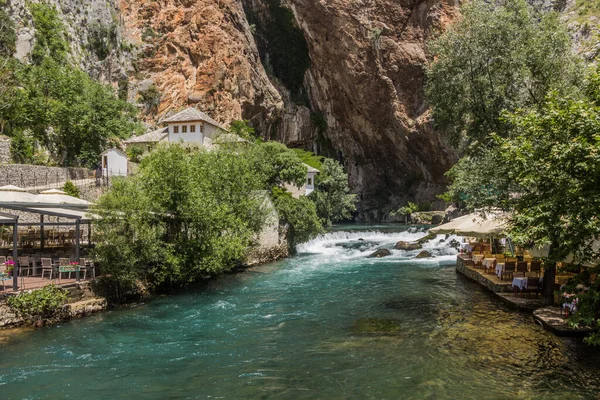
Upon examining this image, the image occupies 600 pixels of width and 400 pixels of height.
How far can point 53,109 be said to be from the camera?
3147 centimetres

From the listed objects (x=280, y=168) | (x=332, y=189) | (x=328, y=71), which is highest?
(x=328, y=71)

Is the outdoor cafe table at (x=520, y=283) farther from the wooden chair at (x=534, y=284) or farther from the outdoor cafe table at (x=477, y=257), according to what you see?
the outdoor cafe table at (x=477, y=257)

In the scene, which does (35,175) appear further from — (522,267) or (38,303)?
(522,267)

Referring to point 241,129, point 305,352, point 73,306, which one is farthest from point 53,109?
point 305,352

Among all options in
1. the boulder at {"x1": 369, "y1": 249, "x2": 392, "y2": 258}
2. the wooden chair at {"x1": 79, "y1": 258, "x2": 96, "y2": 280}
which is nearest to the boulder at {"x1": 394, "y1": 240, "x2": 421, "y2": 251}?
the boulder at {"x1": 369, "y1": 249, "x2": 392, "y2": 258}

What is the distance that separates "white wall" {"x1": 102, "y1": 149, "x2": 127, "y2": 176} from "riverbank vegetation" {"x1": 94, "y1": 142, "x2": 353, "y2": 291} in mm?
9352

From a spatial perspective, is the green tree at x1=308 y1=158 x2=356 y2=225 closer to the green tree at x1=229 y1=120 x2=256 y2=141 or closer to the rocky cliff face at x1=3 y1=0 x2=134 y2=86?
the green tree at x1=229 y1=120 x2=256 y2=141

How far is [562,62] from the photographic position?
1861 centimetres

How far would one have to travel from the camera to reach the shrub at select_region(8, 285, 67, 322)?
12594mm

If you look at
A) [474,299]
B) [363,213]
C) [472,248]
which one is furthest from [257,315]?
[363,213]

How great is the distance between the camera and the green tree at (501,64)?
18.3 meters

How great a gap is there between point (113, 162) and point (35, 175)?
19.9 ft

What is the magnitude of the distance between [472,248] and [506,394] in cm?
1579

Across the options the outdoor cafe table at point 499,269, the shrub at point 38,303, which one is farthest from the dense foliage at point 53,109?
the outdoor cafe table at point 499,269
